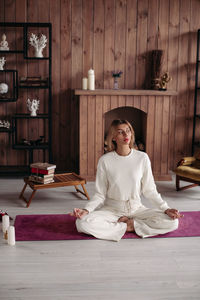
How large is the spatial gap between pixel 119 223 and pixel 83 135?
2.05 metres

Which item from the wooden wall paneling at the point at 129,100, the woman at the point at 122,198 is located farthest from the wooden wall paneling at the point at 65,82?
the woman at the point at 122,198

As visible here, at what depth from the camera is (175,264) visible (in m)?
2.73

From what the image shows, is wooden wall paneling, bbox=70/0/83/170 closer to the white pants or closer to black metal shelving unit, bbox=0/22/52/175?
black metal shelving unit, bbox=0/22/52/175

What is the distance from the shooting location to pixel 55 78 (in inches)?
215

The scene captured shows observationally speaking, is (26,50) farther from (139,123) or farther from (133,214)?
(133,214)

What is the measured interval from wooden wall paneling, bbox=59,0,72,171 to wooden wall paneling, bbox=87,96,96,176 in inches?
24.0

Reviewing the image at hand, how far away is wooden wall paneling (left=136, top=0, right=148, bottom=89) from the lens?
539 cm

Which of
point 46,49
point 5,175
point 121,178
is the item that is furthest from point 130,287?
point 46,49

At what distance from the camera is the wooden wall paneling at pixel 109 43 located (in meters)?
5.35

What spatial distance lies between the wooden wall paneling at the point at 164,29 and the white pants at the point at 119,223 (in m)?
2.90

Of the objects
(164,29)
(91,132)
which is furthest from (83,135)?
(164,29)

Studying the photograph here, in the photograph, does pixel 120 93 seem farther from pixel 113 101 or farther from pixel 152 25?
→ pixel 152 25

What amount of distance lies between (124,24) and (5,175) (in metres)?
2.78

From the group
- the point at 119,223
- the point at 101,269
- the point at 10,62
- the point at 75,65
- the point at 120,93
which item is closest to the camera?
the point at 101,269
